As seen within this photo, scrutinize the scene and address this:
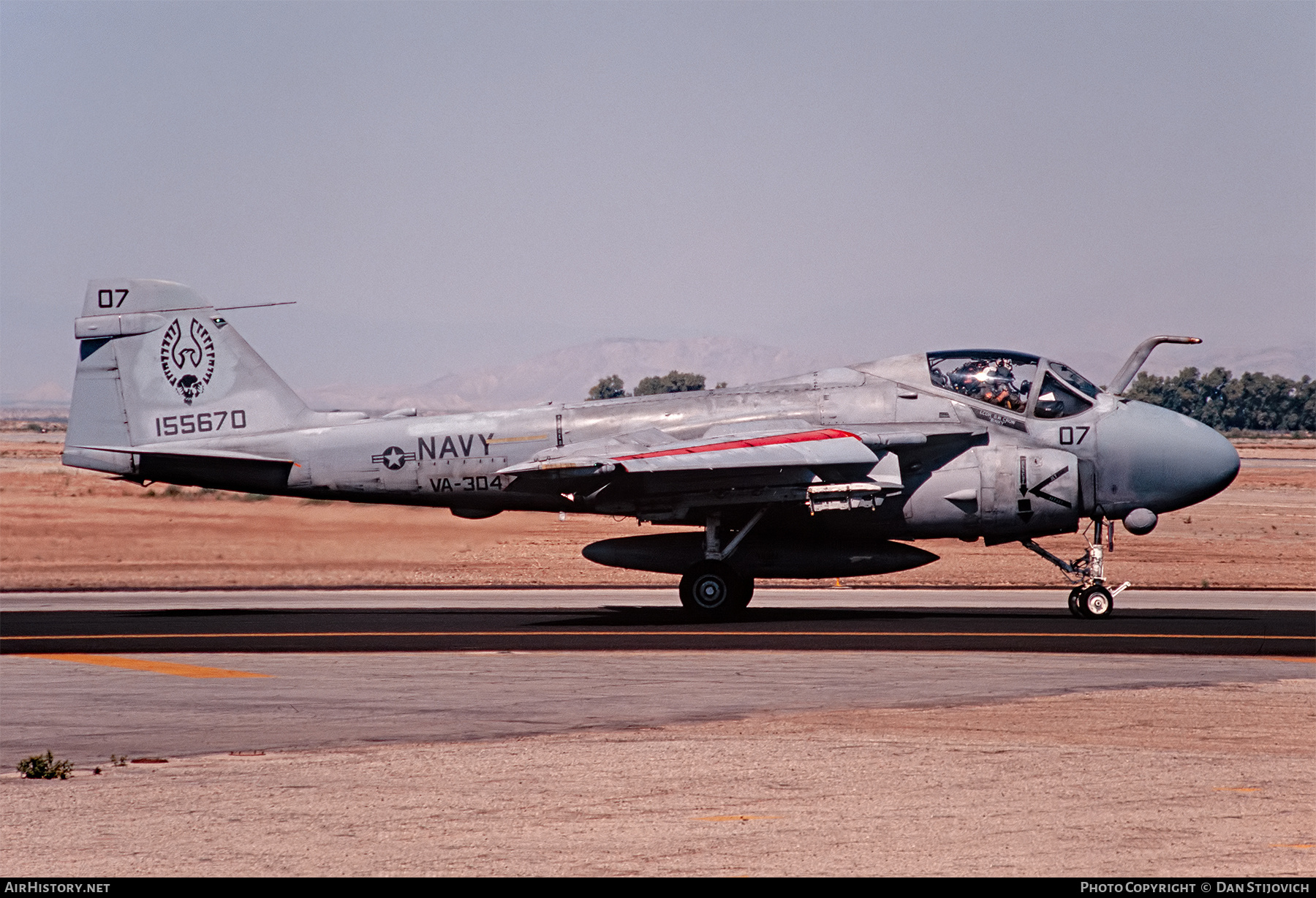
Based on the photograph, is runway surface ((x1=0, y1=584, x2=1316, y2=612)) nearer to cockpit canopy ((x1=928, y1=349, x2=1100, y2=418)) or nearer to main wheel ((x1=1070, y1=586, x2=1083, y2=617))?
main wheel ((x1=1070, y1=586, x2=1083, y2=617))

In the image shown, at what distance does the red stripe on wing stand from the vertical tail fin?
6.01 metres

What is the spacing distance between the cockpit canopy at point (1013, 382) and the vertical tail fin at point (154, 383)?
970 centimetres

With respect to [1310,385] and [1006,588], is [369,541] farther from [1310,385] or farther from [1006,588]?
[1310,385]

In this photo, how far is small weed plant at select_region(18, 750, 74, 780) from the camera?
8898 millimetres

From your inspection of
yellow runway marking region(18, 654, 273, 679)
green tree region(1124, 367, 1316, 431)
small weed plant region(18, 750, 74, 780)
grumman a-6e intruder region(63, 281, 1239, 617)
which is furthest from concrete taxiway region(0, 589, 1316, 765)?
green tree region(1124, 367, 1316, 431)

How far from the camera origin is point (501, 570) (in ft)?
95.8

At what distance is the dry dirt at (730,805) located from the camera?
6.76 metres

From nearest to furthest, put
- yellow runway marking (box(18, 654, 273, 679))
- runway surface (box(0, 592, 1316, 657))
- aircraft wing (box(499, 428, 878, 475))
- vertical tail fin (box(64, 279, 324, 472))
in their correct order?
yellow runway marking (box(18, 654, 273, 679)), runway surface (box(0, 592, 1316, 657)), aircraft wing (box(499, 428, 878, 475)), vertical tail fin (box(64, 279, 324, 472))

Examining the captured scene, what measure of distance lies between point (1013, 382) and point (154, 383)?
13084 millimetres

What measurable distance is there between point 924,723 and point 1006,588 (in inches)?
557

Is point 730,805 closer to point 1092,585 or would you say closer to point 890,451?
point 890,451

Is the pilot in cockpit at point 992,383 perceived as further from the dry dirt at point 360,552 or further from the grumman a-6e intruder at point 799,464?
the dry dirt at point 360,552

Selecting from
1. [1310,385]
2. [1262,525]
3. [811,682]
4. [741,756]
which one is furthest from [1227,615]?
[1310,385]

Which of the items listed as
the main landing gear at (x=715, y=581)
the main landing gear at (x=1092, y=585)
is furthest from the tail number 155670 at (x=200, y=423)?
the main landing gear at (x=1092, y=585)
